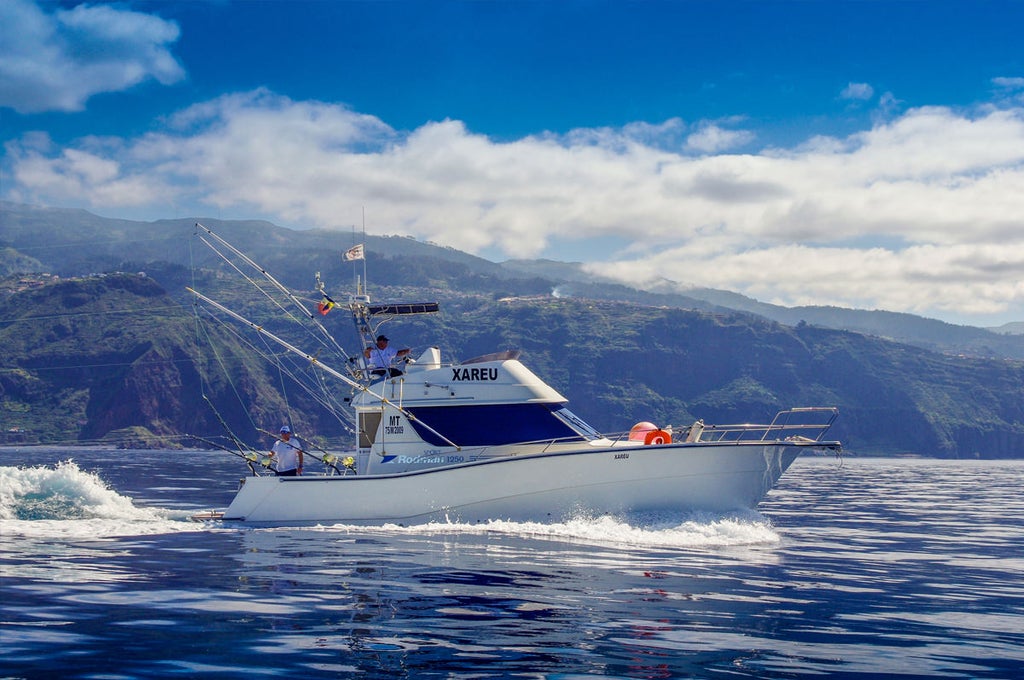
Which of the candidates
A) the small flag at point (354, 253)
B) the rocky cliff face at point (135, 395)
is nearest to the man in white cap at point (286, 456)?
the small flag at point (354, 253)

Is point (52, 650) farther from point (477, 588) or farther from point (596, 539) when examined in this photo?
point (596, 539)

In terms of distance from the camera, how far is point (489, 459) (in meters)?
22.1

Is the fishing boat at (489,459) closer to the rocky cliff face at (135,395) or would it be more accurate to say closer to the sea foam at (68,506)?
the sea foam at (68,506)

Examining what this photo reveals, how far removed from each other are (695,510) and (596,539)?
8.39 feet

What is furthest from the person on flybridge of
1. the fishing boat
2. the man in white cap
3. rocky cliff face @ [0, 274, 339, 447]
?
rocky cliff face @ [0, 274, 339, 447]

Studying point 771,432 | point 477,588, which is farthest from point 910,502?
point 477,588

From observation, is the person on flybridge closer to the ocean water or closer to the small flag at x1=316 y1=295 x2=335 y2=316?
the small flag at x1=316 y1=295 x2=335 y2=316

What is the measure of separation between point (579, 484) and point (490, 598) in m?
8.49

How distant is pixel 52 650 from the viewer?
966 centimetres

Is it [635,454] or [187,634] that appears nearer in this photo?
[187,634]

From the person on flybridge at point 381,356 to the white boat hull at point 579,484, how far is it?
11.2 feet

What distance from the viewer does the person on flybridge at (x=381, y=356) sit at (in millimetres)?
25453

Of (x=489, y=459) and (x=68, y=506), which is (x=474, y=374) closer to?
(x=489, y=459)

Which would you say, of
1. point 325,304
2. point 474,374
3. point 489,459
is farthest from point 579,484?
point 325,304
